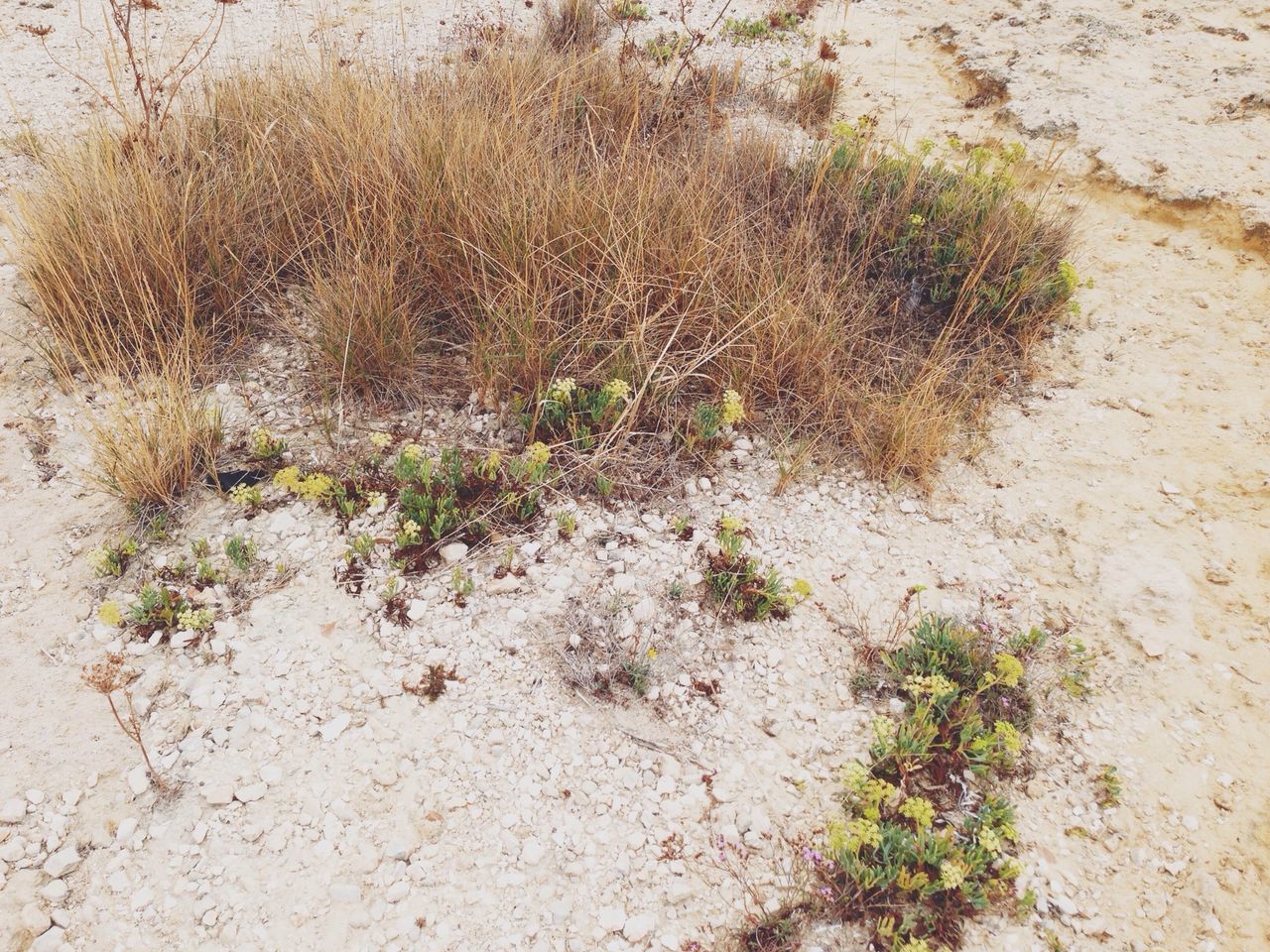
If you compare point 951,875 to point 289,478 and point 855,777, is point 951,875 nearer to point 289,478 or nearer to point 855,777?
point 855,777

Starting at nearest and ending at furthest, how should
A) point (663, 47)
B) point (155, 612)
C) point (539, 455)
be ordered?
point (155, 612), point (539, 455), point (663, 47)

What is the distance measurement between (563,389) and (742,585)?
115cm

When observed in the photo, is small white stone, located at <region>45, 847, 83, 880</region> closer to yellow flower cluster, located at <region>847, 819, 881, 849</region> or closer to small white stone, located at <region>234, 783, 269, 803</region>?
small white stone, located at <region>234, 783, 269, 803</region>

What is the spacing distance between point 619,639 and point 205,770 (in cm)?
145

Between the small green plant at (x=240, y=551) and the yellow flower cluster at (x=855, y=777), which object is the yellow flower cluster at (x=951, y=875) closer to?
the yellow flower cluster at (x=855, y=777)

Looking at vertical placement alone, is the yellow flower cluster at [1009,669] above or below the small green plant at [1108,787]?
above

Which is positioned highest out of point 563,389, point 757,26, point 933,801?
point 757,26

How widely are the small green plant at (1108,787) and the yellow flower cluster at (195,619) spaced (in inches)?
127

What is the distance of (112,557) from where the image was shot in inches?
116

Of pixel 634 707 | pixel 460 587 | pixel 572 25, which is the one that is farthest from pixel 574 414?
pixel 572 25

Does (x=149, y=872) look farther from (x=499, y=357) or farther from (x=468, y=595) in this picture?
(x=499, y=357)

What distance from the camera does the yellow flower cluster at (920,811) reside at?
7.66ft

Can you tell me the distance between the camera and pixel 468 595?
3.02m

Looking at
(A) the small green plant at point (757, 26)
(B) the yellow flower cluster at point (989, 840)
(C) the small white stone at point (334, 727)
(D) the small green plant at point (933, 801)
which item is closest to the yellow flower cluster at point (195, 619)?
(C) the small white stone at point (334, 727)
